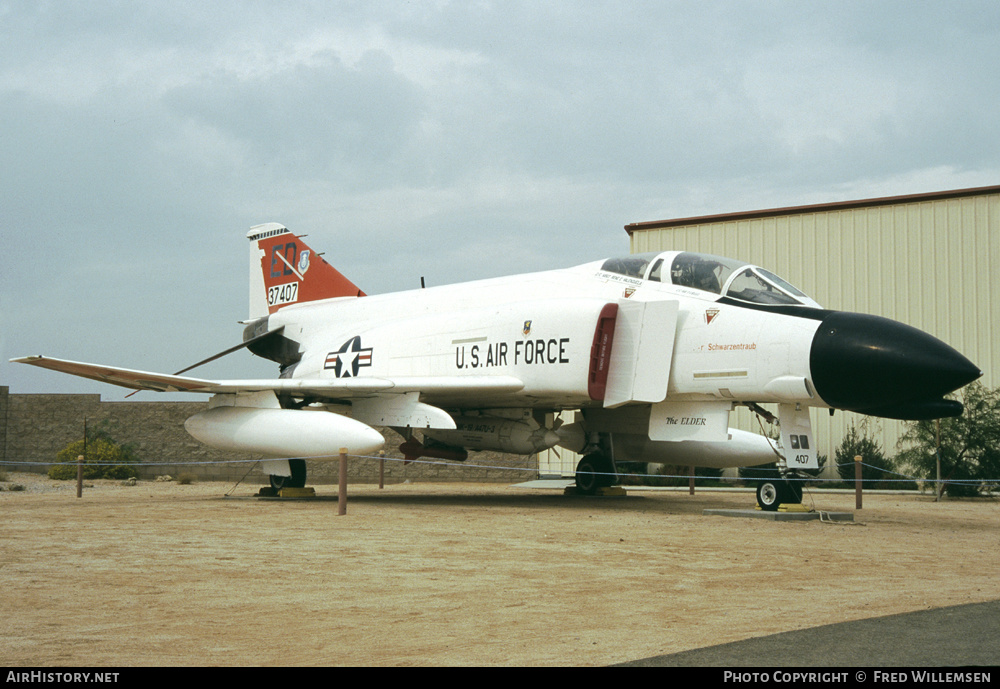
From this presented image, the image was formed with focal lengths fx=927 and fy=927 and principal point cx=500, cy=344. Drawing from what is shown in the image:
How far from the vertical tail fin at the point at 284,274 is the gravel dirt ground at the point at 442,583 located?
7.61 meters

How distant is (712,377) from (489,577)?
5.90 meters

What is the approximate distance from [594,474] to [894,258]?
11.8 meters

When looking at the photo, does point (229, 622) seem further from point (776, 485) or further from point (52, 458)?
point (52, 458)

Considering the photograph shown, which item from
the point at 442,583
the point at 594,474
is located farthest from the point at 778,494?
the point at 442,583

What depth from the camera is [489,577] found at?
643 centimetres

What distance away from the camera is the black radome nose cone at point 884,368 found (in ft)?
32.4

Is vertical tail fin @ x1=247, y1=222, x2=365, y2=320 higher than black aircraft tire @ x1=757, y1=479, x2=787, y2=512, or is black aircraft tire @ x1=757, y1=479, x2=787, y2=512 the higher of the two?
vertical tail fin @ x1=247, y1=222, x2=365, y2=320

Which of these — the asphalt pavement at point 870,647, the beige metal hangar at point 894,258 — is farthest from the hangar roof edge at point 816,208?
the asphalt pavement at point 870,647

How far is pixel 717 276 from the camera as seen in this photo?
12031 mm

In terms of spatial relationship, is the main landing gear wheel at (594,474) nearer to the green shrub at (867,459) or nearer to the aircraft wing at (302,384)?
the aircraft wing at (302,384)

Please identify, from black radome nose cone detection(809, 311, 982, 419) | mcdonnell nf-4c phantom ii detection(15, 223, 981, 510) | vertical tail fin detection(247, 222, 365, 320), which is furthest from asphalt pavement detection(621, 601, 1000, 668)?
vertical tail fin detection(247, 222, 365, 320)

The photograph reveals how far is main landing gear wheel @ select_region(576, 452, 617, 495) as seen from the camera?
15.1 meters

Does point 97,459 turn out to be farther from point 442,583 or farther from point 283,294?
point 442,583

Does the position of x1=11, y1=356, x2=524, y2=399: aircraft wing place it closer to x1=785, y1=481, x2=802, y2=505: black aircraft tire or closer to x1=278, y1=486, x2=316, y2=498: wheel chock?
x1=278, y1=486, x2=316, y2=498: wheel chock
